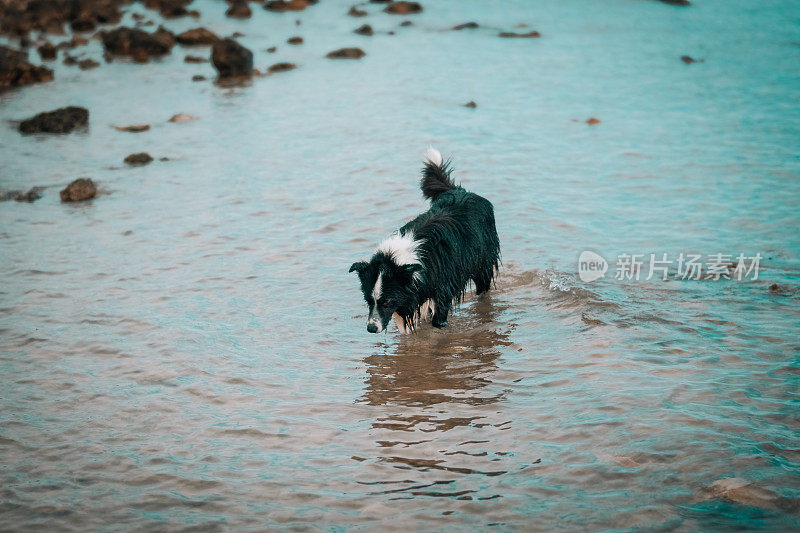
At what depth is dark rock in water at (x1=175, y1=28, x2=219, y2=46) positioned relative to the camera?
27828 mm

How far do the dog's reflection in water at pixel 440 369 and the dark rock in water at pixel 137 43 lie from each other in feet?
68.9

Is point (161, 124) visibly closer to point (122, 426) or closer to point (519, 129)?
point (519, 129)

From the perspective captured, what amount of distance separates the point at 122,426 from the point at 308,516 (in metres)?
2.14

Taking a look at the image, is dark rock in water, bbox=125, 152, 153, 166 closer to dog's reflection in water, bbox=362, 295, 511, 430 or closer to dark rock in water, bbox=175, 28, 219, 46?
dog's reflection in water, bbox=362, 295, 511, 430

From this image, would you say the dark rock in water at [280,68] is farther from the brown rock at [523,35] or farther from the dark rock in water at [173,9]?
the dark rock in water at [173,9]

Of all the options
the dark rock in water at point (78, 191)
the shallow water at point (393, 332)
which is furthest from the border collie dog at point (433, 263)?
the dark rock in water at point (78, 191)

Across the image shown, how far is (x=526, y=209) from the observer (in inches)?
460

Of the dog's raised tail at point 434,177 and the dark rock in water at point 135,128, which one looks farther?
the dark rock in water at point 135,128

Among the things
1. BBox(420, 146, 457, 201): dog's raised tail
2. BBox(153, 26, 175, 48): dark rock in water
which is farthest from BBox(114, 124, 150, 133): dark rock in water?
BBox(153, 26, 175, 48): dark rock in water

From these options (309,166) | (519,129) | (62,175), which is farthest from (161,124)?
(519,129)

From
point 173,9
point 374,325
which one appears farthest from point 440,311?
point 173,9

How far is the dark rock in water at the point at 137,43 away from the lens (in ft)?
85.7

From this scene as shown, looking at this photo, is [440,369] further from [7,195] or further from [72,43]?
[72,43]

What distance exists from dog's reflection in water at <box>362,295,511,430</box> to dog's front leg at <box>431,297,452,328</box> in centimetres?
10
